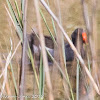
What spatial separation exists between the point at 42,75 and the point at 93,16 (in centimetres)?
30

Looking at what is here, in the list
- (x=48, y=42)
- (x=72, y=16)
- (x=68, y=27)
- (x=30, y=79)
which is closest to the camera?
(x=30, y=79)

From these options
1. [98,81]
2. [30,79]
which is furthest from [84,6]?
[30,79]


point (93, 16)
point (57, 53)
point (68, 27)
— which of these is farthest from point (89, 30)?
point (68, 27)

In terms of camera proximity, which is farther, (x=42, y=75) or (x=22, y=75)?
(x=42, y=75)

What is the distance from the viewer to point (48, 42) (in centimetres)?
353

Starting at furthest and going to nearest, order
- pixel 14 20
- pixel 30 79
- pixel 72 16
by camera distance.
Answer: pixel 72 16
pixel 30 79
pixel 14 20

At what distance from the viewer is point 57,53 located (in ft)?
3.84

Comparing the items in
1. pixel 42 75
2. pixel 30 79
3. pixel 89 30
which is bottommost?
pixel 30 79

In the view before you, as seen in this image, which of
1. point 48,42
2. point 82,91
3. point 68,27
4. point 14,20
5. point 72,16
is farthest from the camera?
point 72,16

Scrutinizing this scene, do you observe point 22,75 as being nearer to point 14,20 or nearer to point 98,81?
point 14,20

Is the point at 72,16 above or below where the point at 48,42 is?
above

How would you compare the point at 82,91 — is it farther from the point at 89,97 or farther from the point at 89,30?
the point at 89,30

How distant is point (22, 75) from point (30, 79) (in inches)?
58.2

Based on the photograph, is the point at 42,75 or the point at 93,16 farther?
the point at 42,75
